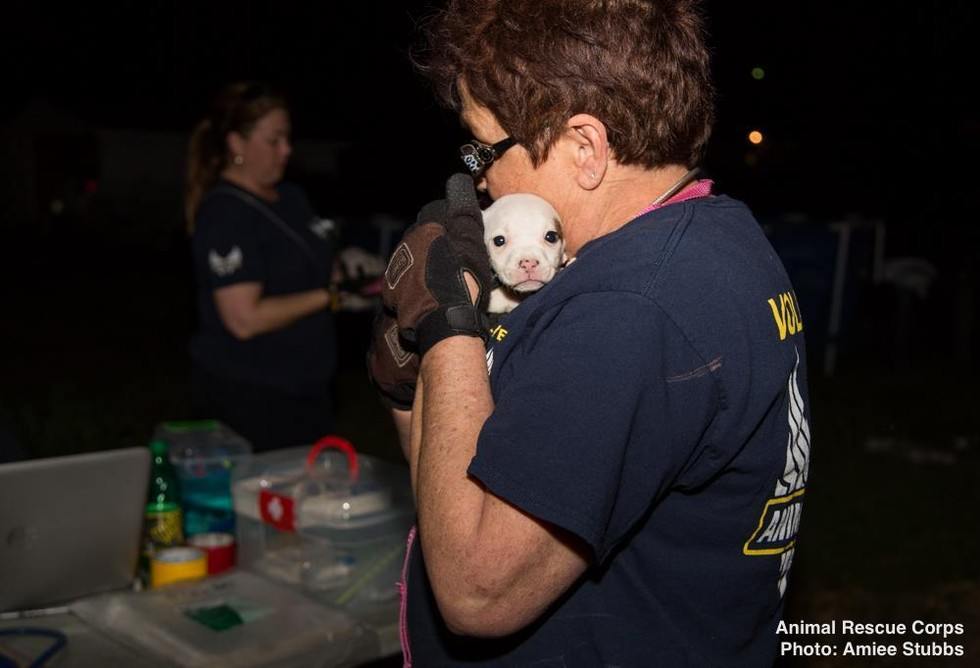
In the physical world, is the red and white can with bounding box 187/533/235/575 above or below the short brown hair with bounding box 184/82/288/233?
below

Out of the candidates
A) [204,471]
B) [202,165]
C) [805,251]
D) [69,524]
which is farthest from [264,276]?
[805,251]

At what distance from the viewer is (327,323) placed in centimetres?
394

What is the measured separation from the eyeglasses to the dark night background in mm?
408

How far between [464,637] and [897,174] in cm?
1523

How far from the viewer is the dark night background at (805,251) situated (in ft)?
20.5

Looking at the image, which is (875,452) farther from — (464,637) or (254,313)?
(464,637)

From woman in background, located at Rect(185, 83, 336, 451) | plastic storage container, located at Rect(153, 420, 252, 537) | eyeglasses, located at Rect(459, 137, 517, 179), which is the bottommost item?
plastic storage container, located at Rect(153, 420, 252, 537)

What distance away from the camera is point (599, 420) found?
125cm

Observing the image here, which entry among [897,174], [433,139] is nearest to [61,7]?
[433,139]

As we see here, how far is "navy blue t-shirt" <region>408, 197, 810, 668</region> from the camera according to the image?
1260mm

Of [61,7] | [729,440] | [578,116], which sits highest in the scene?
[61,7]

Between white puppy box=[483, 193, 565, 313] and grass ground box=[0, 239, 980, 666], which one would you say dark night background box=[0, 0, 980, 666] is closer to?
grass ground box=[0, 239, 980, 666]

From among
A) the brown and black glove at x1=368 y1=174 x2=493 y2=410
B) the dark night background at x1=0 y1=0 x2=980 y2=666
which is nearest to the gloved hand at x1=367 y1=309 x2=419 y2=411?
the brown and black glove at x1=368 y1=174 x2=493 y2=410

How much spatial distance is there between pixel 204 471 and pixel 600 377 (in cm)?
212
